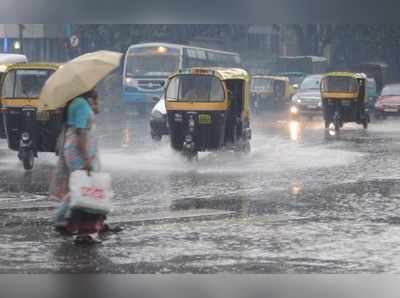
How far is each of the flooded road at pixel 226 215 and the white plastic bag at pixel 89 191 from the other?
0.42m

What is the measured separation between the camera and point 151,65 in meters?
51.8

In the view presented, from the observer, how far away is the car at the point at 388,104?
47.0 metres

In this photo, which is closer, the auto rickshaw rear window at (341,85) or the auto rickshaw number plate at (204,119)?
the auto rickshaw number plate at (204,119)

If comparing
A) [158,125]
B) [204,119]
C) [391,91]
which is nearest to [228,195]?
[204,119]

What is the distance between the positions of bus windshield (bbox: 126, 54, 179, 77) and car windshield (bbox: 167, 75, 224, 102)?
27.7m

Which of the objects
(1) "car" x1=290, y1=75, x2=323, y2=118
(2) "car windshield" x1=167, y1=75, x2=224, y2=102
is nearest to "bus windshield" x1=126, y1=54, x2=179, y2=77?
(1) "car" x1=290, y1=75, x2=323, y2=118

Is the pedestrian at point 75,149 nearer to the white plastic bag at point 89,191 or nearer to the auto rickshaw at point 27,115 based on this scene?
the white plastic bag at point 89,191

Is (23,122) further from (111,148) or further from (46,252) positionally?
(46,252)

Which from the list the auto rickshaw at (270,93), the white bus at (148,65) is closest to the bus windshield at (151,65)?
the white bus at (148,65)

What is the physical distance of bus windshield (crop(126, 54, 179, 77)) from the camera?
51719mm

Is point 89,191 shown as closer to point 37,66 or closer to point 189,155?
point 37,66

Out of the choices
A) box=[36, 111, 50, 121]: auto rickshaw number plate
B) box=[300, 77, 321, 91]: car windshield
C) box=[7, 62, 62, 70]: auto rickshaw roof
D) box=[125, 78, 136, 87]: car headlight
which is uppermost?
box=[7, 62, 62, 70]: auto rickshaw roof

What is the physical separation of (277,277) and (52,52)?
219ft

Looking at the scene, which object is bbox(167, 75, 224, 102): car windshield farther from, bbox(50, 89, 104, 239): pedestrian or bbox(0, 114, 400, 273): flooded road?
bbox(50, 89, 104, 239): pedestrian
